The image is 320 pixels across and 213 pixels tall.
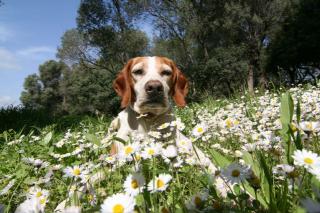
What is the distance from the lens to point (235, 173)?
54.7 inches

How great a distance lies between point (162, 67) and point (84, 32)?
33564 millimetres

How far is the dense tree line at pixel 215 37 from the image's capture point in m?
32.4

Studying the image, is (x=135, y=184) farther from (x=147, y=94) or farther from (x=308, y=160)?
(x=147, y=94)

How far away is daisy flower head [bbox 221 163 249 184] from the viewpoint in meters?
1.38

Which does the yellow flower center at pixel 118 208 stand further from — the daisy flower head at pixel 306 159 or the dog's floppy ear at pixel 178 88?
the dog's floppy ear at pixel 178 88

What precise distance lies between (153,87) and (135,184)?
2.99 metres

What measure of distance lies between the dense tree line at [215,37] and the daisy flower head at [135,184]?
29091mm

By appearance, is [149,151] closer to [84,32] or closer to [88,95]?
[84,32]

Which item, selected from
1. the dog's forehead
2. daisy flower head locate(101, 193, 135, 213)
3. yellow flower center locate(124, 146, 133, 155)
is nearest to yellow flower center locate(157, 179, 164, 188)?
daisy flower head locate(101, 193, 135, 213)

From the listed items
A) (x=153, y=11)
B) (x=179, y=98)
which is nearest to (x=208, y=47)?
(x=153, y=11)

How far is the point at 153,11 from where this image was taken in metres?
33.8

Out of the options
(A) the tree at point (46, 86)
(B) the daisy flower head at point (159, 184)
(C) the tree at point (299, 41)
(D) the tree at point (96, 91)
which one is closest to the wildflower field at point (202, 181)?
(B) the daisy flower head at point (159, 184)

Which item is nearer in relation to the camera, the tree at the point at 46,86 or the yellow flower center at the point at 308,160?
the yellow flower center at the point at 308,160

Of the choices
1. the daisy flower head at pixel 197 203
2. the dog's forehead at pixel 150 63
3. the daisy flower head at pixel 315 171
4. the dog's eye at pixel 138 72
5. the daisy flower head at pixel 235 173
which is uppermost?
the dog's forehead at pixel 150 63
